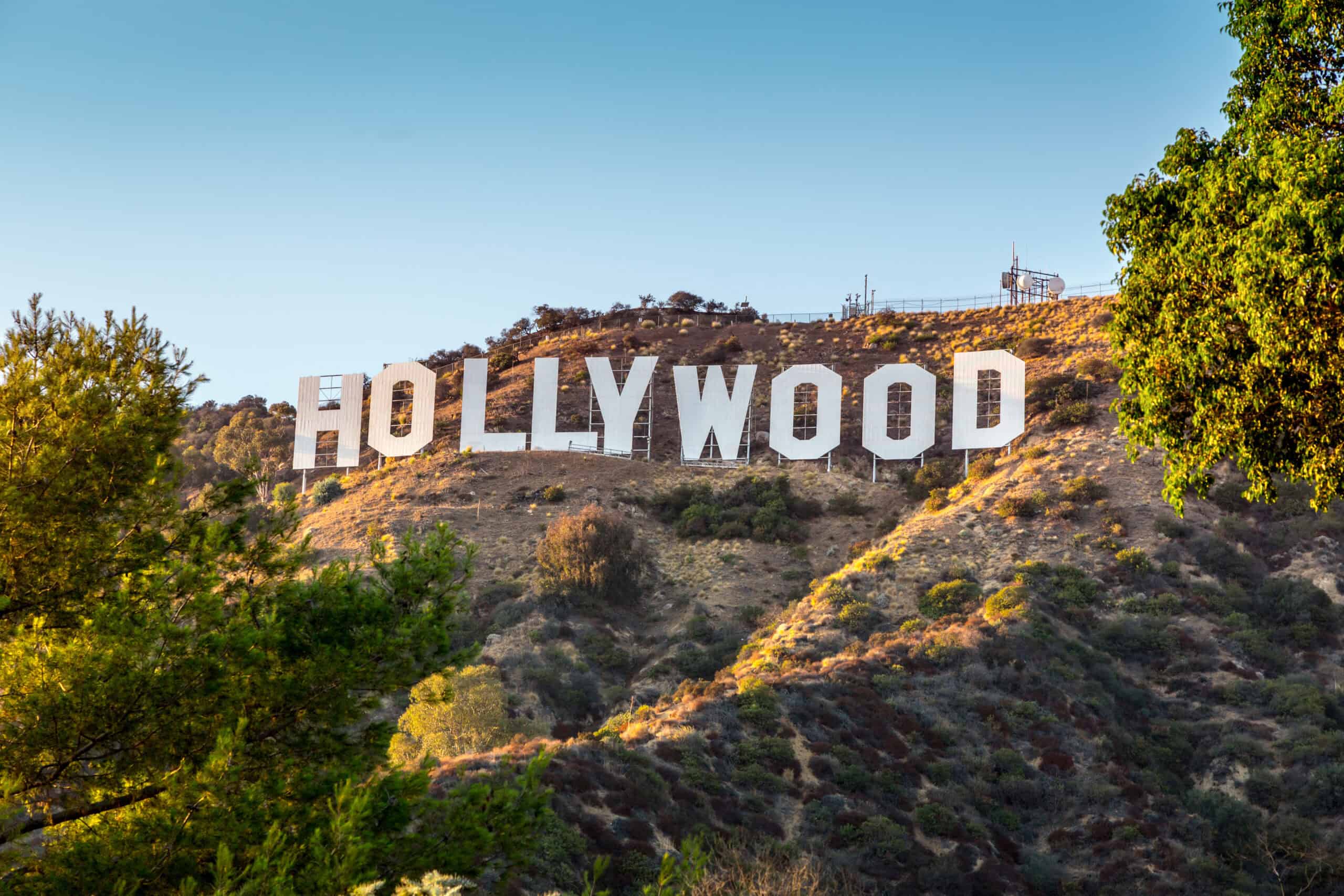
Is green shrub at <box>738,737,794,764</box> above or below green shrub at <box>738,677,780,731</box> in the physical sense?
below

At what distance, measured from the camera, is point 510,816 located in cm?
1268

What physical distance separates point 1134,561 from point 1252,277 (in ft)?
105

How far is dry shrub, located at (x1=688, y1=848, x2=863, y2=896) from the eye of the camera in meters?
23.4

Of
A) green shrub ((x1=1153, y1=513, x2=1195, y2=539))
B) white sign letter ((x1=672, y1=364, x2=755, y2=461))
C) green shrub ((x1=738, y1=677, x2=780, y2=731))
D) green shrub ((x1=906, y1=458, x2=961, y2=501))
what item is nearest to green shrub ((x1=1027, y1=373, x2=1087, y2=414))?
green shrub ((x1=906, y1=458, x2=961, y2=501))

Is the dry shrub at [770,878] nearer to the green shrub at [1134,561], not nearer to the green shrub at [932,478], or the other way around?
the green shrub at [1134,561]

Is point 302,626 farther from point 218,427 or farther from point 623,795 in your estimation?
point 218,427

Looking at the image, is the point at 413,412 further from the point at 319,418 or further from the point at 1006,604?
the point at 1006,604

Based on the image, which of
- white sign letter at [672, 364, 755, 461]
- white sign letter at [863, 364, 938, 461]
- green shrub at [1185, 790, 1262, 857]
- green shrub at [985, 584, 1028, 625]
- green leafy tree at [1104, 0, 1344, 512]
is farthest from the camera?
→ white sign letter at [672, 364, 755, 461]

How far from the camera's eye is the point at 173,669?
451 inches

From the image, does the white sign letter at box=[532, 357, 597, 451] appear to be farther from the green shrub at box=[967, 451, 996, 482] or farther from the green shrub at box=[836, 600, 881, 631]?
the green shrub at box=[836, 600, 881, 631]

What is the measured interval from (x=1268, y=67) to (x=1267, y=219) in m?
3.65

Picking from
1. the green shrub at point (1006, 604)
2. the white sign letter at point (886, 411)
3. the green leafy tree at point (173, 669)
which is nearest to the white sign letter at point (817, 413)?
the white sign letter at point (886, 411)

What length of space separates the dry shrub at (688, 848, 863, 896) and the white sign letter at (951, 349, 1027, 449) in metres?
31.6

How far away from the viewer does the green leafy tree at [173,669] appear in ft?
35.5
